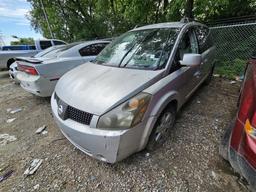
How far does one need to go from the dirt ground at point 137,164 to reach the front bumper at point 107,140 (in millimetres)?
347

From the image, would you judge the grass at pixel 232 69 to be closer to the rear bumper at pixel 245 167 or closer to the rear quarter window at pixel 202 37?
the rear quarter window at pixel 202 37

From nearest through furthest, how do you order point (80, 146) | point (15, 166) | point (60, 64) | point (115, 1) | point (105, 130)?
point (105, 130) < point (80, 146) < point (15, 166) < point (60, 64) < point (115, 1)

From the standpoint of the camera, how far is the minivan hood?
1729 mm

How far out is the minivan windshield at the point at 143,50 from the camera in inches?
89.2

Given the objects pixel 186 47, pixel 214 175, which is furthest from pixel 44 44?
pixel 214 175

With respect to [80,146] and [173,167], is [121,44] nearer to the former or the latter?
[80,146]

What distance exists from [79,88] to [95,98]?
1.20 ft

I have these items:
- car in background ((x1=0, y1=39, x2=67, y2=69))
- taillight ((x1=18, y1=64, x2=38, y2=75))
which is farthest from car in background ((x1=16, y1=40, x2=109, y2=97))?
car in background ((x1=0, y1=39, x2=67, y2=69))

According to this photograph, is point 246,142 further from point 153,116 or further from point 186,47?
point 186,47

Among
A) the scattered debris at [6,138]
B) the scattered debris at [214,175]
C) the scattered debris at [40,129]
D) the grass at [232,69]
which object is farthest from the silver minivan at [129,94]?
the grass at [232,69]

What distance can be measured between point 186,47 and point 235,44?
4.46 meters

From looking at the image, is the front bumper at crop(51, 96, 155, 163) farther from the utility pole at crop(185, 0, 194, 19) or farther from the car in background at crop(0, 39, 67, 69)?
the car in background at crop(0, 39, 67, 69)

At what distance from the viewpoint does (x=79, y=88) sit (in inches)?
80.0

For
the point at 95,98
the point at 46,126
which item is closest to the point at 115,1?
the point at 46,126
